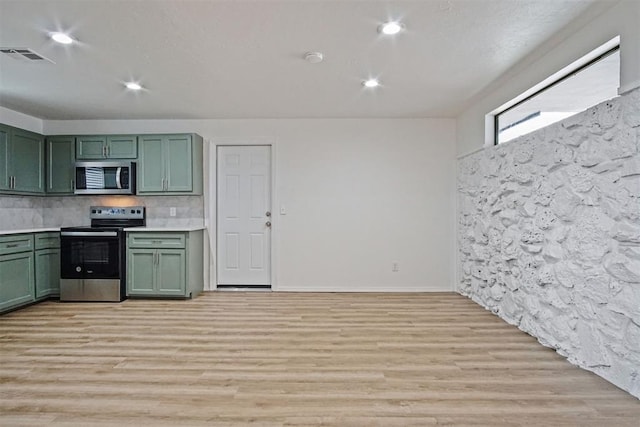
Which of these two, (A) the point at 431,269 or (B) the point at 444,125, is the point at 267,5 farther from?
(A) the point at 431,269

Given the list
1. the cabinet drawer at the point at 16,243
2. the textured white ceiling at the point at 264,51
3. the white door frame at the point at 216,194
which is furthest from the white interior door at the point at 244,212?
the cabinet drawer at the point at 16,243

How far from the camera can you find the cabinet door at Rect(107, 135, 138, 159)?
15.5ft

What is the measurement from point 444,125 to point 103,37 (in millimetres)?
4098

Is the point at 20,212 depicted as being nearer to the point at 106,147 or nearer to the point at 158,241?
the point at 106,147

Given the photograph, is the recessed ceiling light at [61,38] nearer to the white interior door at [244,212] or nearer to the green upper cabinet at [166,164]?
the green upper cabinet at [166,164]

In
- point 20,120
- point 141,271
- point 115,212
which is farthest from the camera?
point 115,212

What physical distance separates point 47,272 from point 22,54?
9.05 ft

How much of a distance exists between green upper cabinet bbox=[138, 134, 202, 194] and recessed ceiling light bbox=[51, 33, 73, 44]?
2114 mm

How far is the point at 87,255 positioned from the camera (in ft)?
14.5

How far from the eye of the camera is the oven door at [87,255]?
4.41 meters

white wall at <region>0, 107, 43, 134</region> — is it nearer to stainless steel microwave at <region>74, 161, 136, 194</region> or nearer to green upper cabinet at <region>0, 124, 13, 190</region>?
green upper cabinet at <region>0, 124, 13, 190</region>

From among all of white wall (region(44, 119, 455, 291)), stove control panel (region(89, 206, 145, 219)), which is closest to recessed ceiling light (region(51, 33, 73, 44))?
white wall (region(44, 119, 455, 291))

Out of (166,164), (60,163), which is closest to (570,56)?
(166,164)

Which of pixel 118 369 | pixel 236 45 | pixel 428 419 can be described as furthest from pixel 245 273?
pixel 428 419
